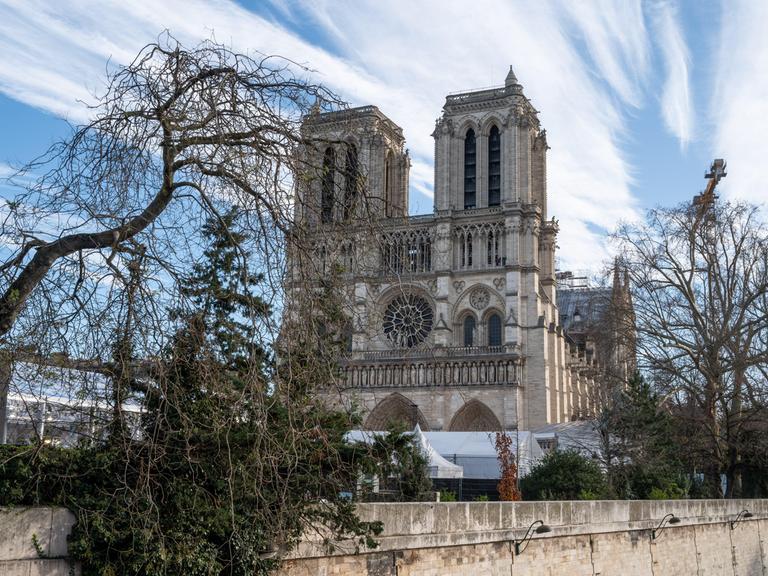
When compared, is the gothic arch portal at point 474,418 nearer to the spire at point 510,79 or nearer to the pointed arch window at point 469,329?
the pointed arch window at point 469,329

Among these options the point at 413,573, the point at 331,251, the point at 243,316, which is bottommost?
the point at 413,573

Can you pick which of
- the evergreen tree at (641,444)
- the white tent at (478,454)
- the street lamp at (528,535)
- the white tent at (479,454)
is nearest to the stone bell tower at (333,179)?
the street lamp at (528,535)

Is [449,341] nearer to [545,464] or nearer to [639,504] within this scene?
[545,464]

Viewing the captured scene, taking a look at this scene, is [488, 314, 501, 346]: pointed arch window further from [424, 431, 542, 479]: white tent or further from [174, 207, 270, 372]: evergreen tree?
[174, 207, 270, 372]: evergreen tree

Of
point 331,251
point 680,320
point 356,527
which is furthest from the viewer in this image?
point 680,320

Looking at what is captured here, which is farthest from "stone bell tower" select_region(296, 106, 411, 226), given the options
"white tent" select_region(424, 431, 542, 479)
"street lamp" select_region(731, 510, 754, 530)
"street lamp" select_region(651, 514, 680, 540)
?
"white tent" select_region(424, 431, 542, 479)

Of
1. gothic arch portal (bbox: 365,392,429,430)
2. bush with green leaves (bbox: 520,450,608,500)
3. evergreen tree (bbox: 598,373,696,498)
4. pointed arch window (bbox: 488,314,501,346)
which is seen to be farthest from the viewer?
pointed arch window (bbox: 488,314,501,346)

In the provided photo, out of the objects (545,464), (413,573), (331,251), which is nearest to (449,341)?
(545,464)

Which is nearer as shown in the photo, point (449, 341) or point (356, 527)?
point (356, 527)

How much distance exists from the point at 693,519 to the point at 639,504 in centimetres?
266

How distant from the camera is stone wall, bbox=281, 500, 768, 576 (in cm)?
993

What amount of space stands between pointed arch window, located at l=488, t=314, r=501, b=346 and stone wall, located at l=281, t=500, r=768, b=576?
25820 millimetres

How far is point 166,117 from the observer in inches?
271

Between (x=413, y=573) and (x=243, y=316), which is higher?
(x=243, y=316)
